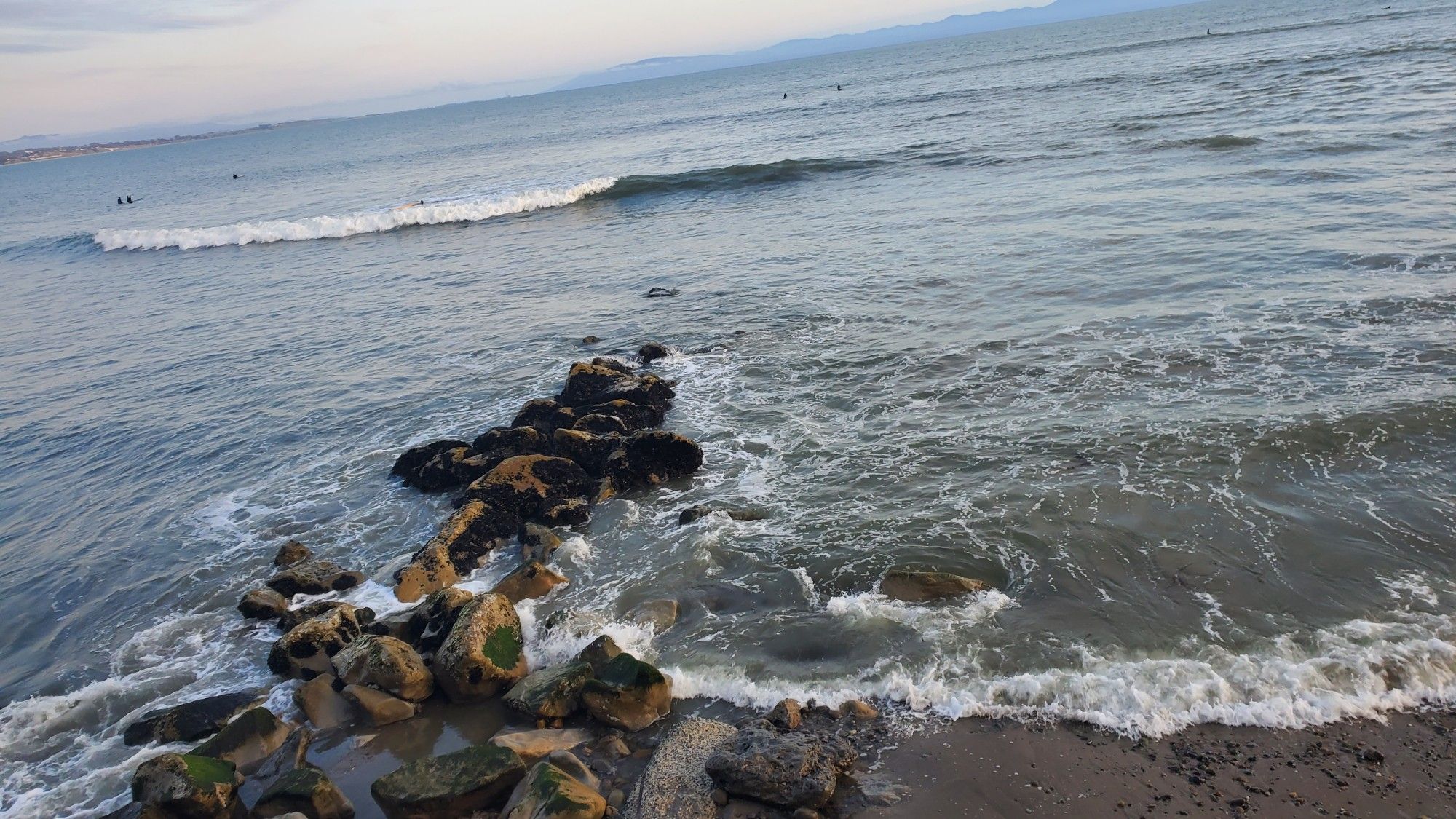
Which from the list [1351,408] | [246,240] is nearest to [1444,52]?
[1351,408]

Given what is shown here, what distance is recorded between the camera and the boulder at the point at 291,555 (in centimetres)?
1083

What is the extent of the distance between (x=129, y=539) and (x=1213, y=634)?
13976 mm

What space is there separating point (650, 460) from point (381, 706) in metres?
4.99

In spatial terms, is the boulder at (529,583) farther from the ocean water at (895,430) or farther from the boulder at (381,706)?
the boulder at (381,706)

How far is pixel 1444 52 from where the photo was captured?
38.8 meters

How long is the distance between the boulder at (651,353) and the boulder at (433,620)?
307 inches

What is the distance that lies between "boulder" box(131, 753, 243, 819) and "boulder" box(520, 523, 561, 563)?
12.9ft

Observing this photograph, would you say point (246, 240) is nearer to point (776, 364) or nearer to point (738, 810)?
point (776, 364)

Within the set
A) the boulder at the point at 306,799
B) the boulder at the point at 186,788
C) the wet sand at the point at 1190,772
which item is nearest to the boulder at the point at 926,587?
the wet sand at the point at 1190,772

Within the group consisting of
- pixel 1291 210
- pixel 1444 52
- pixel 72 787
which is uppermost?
pixel 1444 52

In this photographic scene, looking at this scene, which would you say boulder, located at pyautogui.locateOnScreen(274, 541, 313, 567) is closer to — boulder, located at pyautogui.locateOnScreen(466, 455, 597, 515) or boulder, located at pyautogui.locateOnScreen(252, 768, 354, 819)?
boulder, located at pyautogui.locateOnScreen(466, 455, 597, 515)

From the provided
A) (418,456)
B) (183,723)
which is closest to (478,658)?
(183,723)

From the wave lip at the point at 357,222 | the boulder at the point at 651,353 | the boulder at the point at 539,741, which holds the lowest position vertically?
the boulder at the point at 539,741

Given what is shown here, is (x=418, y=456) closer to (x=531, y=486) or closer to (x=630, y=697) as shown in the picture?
(x=531, y=486)
